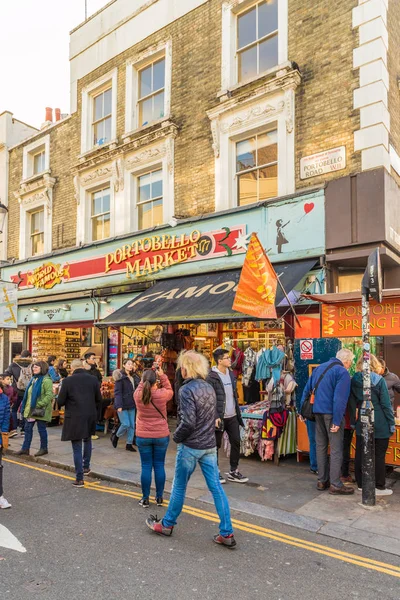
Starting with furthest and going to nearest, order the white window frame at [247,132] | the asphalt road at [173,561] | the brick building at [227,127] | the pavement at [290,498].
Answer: the white window frame at [247,132] → the brick building at [227,127] → the pavement at [290,498] → the asphalt road at [173,561]

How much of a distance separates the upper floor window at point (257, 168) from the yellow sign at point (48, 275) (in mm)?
7098

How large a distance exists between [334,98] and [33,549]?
31.7 ft

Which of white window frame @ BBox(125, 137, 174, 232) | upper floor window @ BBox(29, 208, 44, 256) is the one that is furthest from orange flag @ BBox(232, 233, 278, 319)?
upper floor window @ BBox(29, 208, 44, 256)

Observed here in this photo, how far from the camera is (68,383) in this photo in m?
7.34

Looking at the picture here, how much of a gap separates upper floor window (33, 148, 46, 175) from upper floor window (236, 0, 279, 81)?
910 cm

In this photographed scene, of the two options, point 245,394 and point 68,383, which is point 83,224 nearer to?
point 245,394

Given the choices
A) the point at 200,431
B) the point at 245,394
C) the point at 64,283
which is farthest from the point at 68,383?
the point at 64,283

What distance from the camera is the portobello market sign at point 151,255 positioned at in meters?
11.6

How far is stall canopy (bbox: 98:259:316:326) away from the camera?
9.45m

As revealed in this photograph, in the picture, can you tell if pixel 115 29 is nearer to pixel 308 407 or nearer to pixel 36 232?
pixel 36 232

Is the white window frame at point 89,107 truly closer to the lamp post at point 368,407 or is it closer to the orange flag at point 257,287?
the orange flag at point 257,287

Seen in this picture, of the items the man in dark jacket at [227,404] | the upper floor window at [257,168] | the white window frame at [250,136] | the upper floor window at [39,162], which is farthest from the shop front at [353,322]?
the upper floor window at [39,162]

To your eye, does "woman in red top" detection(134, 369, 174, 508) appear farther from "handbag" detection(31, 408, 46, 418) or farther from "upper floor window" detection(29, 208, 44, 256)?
"upper floor window" detection(29, 208, 44, 256)

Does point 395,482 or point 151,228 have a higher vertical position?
point 151,228
